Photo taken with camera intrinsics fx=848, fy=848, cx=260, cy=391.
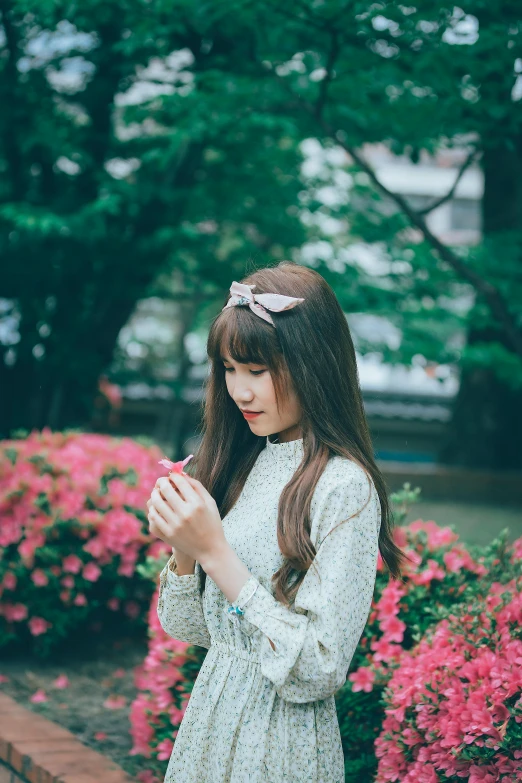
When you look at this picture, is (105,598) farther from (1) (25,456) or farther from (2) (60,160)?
(2) (60,160)

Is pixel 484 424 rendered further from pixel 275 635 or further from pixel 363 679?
pixel 275 635

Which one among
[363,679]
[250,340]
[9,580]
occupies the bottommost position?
[9,580]

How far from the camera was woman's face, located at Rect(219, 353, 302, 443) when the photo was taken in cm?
175

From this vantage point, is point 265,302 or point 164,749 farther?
point 164,749

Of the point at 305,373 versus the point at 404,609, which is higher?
the point at 305,373

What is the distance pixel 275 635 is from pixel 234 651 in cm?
26

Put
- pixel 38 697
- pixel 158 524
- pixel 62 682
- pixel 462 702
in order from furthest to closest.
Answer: pixel 62 682, pixel 38 697, pixel 462 702, pixel 158 524

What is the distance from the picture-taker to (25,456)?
4449 millimetres

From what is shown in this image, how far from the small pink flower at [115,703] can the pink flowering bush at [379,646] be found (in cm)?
58

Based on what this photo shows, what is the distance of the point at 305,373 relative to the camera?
1.73m

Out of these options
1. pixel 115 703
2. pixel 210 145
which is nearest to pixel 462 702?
pixel 115 703

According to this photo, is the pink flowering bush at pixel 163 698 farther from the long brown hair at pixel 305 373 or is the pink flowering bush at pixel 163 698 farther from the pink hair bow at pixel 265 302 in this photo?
the pink hair bow at pixel 265 302

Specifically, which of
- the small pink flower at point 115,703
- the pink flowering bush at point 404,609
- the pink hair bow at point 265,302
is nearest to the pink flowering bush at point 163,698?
the pink flowering bush at point 404,609

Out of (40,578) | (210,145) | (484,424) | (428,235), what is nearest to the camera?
(40,578)
